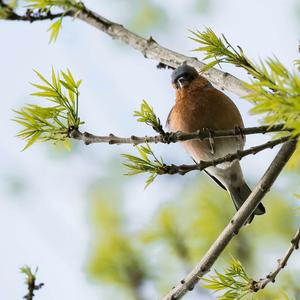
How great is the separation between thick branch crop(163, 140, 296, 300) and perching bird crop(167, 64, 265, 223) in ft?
3.48

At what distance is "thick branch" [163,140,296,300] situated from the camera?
6.78ft

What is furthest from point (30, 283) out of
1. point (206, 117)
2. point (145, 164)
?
point (206, 117)

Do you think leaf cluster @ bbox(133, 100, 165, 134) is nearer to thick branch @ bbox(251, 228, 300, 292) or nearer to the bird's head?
thick branch @ bbox(251, 228, 300, 292)

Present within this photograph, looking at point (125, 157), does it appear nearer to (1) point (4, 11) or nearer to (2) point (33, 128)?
(2) point (33, 128)

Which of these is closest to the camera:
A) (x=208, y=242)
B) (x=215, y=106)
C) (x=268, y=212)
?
(x=215, y=106)

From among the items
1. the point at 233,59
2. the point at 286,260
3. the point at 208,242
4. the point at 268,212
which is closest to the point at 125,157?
the point at 233,59

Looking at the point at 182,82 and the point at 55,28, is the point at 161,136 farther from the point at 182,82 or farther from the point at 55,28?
the point at 182,82

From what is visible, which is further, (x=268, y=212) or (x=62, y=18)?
(x=268, y=212)

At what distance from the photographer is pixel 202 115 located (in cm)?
344

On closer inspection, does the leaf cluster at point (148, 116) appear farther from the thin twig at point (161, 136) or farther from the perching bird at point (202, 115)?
the perching bird at point (202, 115)

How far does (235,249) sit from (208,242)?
0.25 meters

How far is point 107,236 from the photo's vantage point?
3898 millimetres

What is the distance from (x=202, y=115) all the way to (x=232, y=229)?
1457 millimetres

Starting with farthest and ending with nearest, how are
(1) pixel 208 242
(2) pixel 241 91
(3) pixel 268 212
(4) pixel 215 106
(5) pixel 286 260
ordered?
(3) pixel 268 212, (1) pixel 208 242, (4) pixel 215 106, (2) pixel 241 91, (5) pixel 286 260
